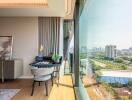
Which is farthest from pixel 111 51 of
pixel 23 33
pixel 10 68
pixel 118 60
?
pixel 23 33

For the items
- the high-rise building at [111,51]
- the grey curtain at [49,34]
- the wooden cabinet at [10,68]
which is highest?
the grey curtain at [49,34]

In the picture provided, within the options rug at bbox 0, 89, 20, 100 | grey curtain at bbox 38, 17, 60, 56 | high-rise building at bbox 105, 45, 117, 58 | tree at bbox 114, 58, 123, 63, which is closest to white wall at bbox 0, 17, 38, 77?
grey curtain at bbox 38, 17, 60, 56

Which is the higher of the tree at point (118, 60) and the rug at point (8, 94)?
the tree at point (118, 60)

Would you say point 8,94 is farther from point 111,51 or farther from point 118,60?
point 118,60

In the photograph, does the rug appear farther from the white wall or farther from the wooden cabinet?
the white wall

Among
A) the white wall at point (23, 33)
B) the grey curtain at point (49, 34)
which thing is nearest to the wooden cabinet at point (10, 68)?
the white wall at point (23, 33)

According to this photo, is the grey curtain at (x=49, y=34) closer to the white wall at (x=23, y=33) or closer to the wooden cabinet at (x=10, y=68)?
the white wall at (x=23, y=33)
